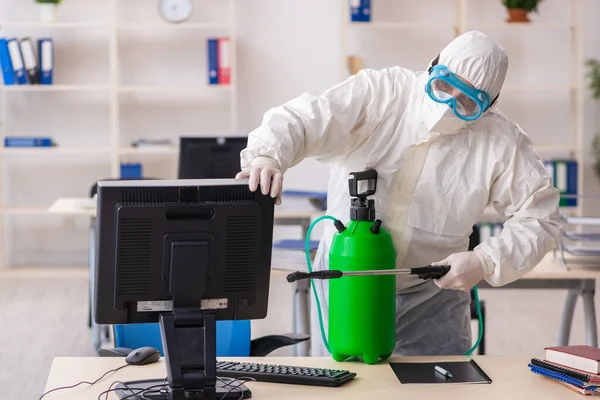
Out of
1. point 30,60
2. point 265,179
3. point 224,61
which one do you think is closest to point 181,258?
point 265,179

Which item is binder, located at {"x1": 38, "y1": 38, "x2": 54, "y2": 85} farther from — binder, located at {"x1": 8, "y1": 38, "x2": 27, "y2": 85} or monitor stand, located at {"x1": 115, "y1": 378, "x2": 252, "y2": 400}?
monitor stand, located at {"x1": 115, "y1": 378, "x2": 252, "y2": 400}

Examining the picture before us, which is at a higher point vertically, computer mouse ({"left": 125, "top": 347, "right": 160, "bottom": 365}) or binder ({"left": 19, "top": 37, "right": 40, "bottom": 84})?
binder ({"left": 19, "top": 37, "right": 40, "bottom": 84})

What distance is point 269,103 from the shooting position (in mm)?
6141

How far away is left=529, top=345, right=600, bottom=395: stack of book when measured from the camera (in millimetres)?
1812

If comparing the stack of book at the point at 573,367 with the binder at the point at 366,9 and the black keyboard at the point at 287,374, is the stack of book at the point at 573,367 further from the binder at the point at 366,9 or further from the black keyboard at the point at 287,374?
the binder at the point at 366,9

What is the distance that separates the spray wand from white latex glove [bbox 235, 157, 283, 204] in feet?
0.51

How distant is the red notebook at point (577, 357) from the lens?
6.02 feet

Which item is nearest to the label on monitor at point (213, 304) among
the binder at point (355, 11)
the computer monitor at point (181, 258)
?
the computer monitor at point (181, 258)

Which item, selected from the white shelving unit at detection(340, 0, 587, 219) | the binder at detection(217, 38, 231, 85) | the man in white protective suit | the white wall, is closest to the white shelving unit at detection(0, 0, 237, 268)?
the white wall

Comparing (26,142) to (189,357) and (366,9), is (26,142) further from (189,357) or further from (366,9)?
(189,357)

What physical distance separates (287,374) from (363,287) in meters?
0.25

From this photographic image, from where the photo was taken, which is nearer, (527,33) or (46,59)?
(46,59)

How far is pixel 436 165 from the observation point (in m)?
2.10

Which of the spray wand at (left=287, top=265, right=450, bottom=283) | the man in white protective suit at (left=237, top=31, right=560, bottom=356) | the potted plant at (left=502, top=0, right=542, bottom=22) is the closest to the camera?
the spray wand at (left=287, top=265, right=450, bottom=283)
